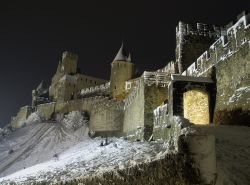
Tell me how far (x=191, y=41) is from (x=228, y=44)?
8803 mm

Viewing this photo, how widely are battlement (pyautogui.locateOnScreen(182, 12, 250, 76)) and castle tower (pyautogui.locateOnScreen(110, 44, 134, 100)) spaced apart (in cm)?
2492

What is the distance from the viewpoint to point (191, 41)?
22.4 meters

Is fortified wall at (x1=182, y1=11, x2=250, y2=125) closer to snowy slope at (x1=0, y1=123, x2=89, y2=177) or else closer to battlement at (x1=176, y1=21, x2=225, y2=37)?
battlement at (x1=176, y1=21, x2=225, y2=37)

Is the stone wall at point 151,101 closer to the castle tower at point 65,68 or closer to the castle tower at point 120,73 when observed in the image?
the castle tower at point 120,73

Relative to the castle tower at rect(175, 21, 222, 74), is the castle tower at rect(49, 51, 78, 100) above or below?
above

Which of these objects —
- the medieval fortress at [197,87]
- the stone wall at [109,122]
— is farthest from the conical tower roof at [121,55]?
the stone wall at [109,122]

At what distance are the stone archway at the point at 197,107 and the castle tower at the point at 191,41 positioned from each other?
5.13 m

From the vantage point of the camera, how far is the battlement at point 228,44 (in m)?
12.3

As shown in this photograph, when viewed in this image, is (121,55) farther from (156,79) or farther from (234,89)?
(234,89)

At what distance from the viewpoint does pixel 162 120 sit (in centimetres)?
1534

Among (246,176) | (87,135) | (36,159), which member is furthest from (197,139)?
(87,135)

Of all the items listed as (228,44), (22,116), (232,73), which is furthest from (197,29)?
(22,116)

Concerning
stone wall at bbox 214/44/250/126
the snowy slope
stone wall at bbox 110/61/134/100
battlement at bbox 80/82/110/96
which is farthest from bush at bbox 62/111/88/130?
stone wall at bbox 214/44/250/126

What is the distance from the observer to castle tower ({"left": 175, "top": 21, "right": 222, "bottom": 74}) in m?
22.2
